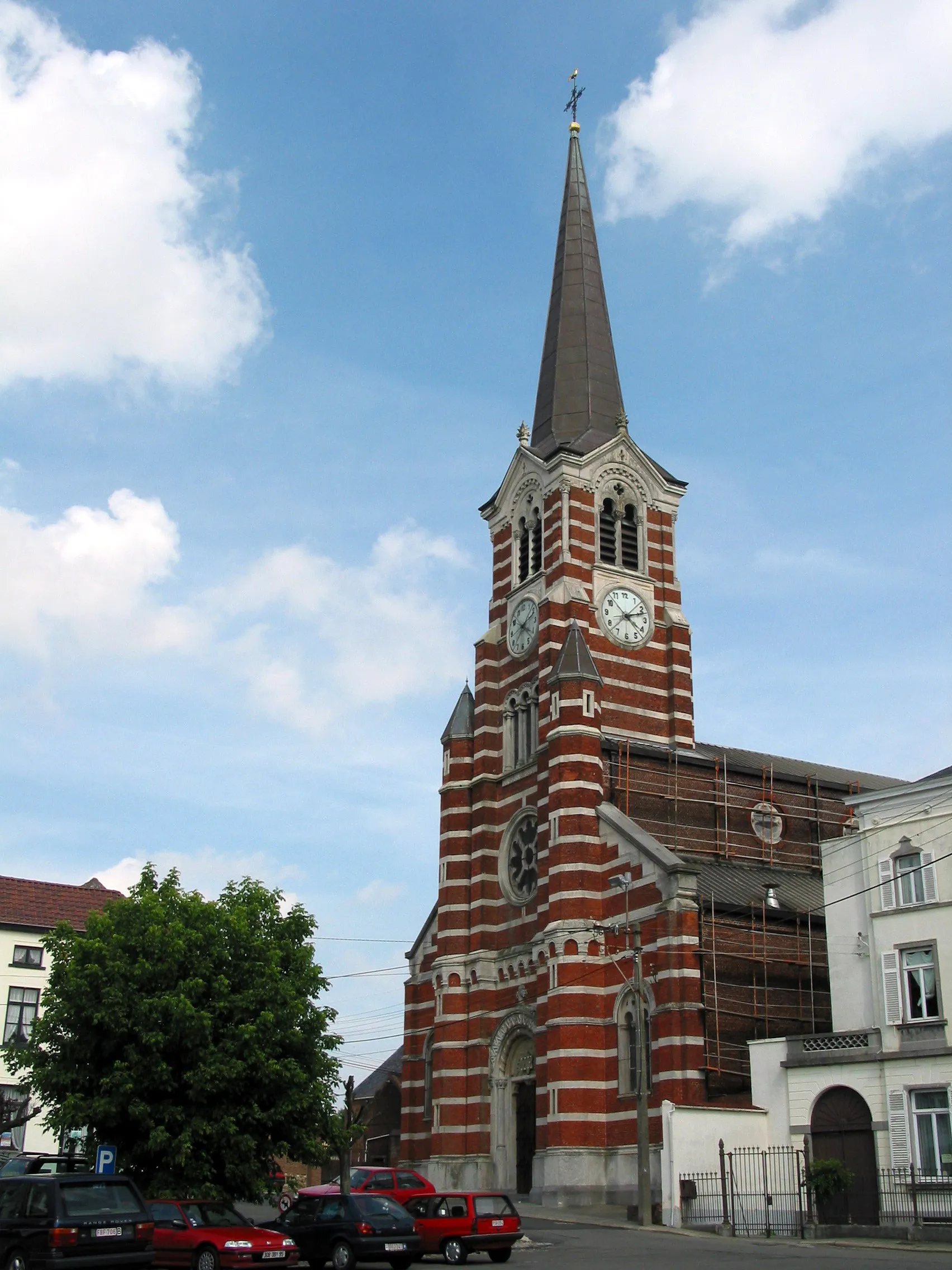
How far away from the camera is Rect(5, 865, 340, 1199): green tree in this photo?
2981cm

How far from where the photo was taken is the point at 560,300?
64938 mm

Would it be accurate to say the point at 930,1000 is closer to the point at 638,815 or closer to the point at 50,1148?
the point at 638,815

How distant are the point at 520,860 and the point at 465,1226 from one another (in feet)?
86.6

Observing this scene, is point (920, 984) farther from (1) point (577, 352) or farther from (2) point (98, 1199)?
(1) point (577, 352)

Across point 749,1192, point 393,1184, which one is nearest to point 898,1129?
point 749,1192

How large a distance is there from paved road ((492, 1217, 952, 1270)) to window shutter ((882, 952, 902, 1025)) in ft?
20.9

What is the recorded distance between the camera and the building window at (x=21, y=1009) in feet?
162

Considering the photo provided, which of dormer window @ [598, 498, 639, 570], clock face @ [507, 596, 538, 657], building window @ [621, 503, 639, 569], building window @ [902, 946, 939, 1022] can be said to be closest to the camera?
building window @ [902, 946, 939, 1022]

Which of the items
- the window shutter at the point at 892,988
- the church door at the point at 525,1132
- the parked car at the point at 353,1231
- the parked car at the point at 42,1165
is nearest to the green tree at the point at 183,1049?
the parked car at the point at 42,1165

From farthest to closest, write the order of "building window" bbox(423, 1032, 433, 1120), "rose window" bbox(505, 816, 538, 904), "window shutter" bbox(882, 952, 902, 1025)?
"building window" bbox(423, 1032, 433, 1120), "rose window" bbox(505, 816, 538, 904), "window shutter" bbox(882, 952, 902, 1025)

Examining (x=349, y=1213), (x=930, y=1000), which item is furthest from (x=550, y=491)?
(x=349, y=1213)

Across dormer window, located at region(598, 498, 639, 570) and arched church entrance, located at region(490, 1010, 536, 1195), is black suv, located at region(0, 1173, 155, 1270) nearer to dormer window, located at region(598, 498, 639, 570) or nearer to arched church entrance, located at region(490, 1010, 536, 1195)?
arched church entrance, located at region(490, 1010, 536, 1195)

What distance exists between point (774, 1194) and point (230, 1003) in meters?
15.5

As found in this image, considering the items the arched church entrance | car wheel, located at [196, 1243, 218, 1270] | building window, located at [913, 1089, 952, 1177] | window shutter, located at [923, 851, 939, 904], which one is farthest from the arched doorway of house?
car wheel, located at [196, 1243, 218, 1270]
